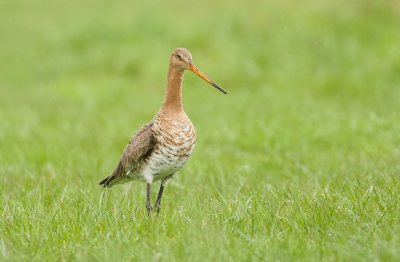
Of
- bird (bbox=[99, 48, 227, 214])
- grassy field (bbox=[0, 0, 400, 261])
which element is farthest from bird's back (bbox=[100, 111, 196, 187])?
grassy field (bbox=[0, 0, 400, 261])

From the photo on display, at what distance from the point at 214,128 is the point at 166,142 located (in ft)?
19.0

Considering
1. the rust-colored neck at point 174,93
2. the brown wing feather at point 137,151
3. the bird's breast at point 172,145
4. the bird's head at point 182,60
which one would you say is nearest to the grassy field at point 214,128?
the brown wing feather at point 137,151

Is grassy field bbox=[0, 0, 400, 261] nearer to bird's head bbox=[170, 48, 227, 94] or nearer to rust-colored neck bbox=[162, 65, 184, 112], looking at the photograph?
rust-colored neck bbox=[162, 65, 184, 112]

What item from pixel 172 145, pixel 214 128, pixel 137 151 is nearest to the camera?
pixel 172 145

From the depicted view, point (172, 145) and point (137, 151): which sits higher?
point (172, 145)

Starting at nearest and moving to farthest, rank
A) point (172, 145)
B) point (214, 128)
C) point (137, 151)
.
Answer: point (172, 145), point (137, 151), point (214, 128)

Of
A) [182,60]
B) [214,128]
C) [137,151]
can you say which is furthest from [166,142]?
[214,128]

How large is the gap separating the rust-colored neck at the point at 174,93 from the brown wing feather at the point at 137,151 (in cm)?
21

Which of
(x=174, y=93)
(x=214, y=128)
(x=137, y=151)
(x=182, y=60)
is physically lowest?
(x=214, y=128)

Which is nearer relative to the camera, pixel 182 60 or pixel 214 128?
pixel 182 60

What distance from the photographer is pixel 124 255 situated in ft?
16.0

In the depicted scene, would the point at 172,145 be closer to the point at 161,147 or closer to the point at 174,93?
the point at 161,147

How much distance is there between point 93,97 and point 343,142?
6607mm

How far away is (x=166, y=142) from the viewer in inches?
243
